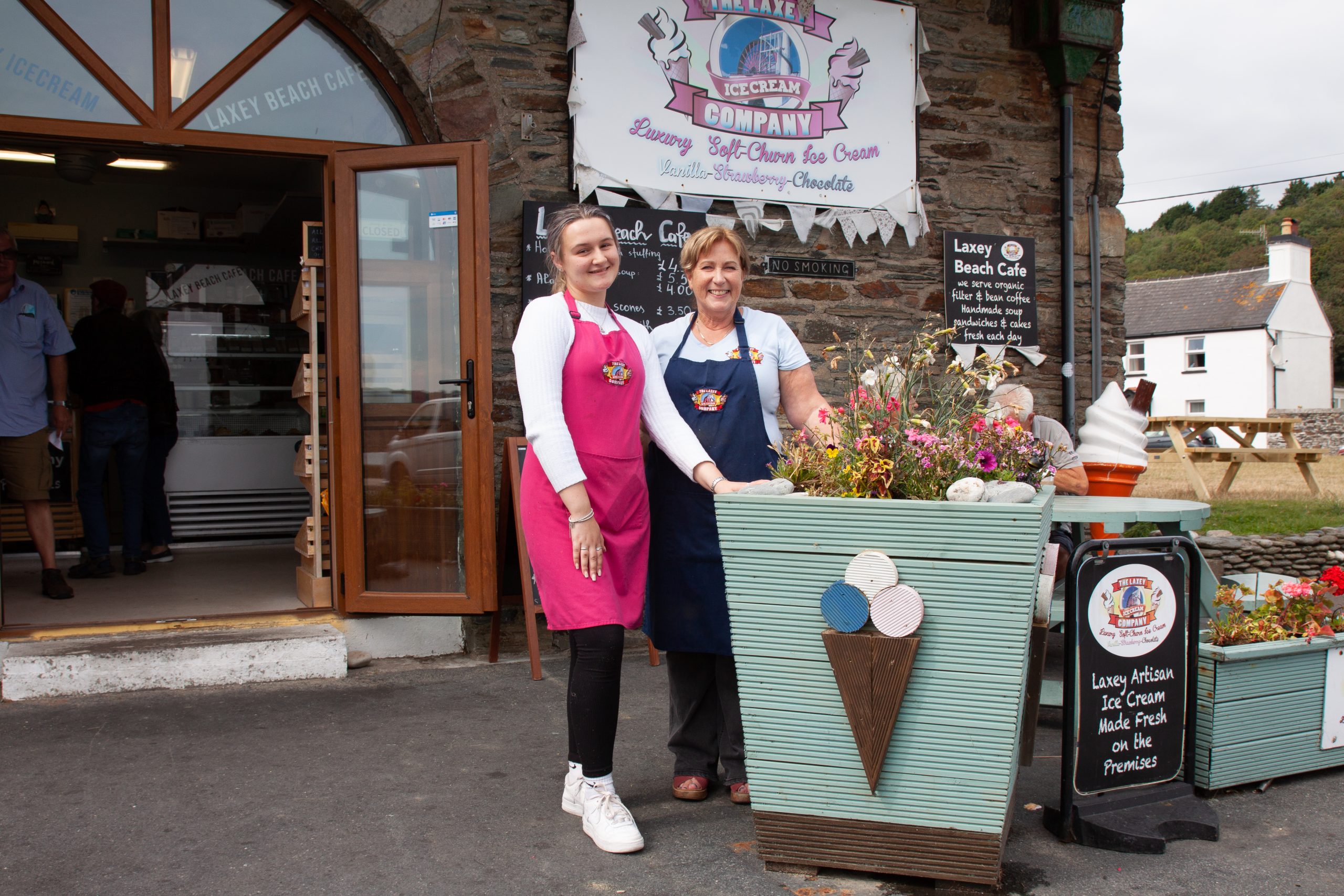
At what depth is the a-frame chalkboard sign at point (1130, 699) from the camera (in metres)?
2.79

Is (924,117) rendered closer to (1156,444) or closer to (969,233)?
(969,233)

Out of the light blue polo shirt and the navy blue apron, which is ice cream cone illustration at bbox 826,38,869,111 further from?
the light blue polo shirt

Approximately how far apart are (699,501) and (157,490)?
5.43m

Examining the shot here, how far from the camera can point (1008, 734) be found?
7.98ft

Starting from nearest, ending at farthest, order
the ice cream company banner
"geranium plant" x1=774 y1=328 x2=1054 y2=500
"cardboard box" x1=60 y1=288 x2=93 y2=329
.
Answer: "geranium plant" x1=774 y1=328 x2=1054 y2=500 < the ice cream company banner < "cardboard box" x1=60 y1=288 x2=93 y2=329

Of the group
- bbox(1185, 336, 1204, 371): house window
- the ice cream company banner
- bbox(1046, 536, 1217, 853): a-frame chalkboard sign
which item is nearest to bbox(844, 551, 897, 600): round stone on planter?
bbox(1046, 536, 1217, 853): a-frame chalkboard sign

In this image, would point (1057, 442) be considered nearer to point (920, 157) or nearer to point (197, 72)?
point (920, 157)

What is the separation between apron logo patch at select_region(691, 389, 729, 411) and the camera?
10.2 ft

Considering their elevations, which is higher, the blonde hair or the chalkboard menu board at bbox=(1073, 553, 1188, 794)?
the blonde hair

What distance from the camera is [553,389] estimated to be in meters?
2.72

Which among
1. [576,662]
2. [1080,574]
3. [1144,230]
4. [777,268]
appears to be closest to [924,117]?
[777,268]

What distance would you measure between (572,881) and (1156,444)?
1416 inches

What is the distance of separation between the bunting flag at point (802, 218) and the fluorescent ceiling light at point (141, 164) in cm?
492

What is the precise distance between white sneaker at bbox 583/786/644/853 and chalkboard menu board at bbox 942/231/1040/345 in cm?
422
